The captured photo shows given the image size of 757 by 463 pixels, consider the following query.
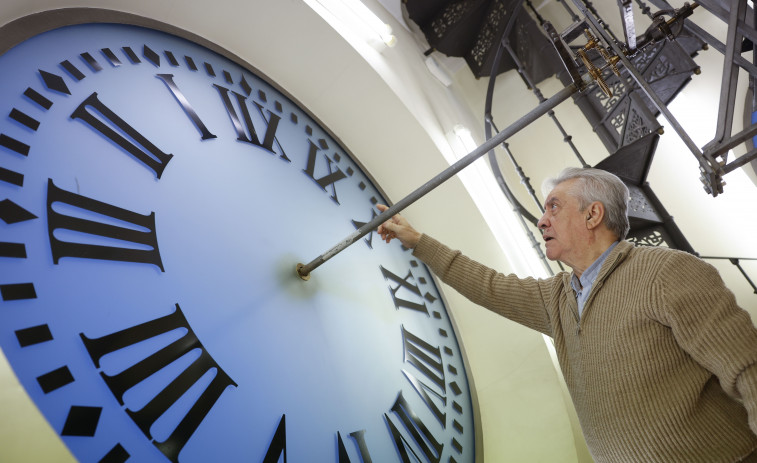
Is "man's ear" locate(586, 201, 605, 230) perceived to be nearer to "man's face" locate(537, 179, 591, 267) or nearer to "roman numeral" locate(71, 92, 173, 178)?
"man's face" locate(537, 179, 591, 267)

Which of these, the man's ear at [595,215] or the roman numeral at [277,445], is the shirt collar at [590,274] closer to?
the man's ear at [595,215]

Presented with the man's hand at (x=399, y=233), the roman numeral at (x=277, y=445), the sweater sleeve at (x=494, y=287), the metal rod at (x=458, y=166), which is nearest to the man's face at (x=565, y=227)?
the sweater sleeve at (x=494, y=287)

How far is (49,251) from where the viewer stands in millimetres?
902

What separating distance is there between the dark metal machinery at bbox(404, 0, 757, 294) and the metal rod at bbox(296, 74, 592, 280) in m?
0.07

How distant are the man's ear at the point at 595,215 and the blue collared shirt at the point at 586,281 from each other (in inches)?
3.0

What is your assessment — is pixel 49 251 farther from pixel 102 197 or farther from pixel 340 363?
pixel 340 363

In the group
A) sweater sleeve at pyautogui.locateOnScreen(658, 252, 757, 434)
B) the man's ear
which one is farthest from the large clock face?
sweater sleeve at pyautogui.locateOnScreen(658, 252, 757, 434)

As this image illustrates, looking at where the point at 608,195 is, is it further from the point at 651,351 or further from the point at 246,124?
the point at 246,124

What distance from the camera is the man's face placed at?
1289mm

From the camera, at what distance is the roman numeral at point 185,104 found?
140 cm

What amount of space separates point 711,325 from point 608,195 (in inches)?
20.5

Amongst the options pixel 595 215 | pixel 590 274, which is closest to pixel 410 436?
pixel 590 274

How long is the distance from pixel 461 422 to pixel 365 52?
66.8 inches

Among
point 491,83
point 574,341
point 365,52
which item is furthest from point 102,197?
point 491,83
